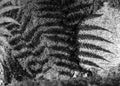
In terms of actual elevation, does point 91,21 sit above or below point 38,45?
above

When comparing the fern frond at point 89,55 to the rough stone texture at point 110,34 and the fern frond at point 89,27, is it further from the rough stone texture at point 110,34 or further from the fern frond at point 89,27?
the fern frond at point 89,27

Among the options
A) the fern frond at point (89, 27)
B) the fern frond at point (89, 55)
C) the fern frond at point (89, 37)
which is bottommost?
the fern frond at point (89, 55)

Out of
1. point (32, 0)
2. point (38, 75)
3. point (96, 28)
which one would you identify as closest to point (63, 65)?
point (38, 75)

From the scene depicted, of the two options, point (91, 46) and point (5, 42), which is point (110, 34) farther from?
point (5, 42)

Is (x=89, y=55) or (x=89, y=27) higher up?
(x=89, y=27)

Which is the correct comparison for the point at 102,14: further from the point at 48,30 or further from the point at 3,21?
the point at 3,21

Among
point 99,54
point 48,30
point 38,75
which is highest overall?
point 48,30

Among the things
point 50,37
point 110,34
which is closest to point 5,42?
point 50,37

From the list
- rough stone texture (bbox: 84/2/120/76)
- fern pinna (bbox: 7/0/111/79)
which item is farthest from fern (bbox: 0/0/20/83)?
rough stone texture (bbox: 84/2/120/76)

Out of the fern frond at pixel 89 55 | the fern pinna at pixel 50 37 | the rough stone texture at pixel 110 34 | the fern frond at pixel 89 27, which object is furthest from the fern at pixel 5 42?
the rough stone texture at pixel 110 34
